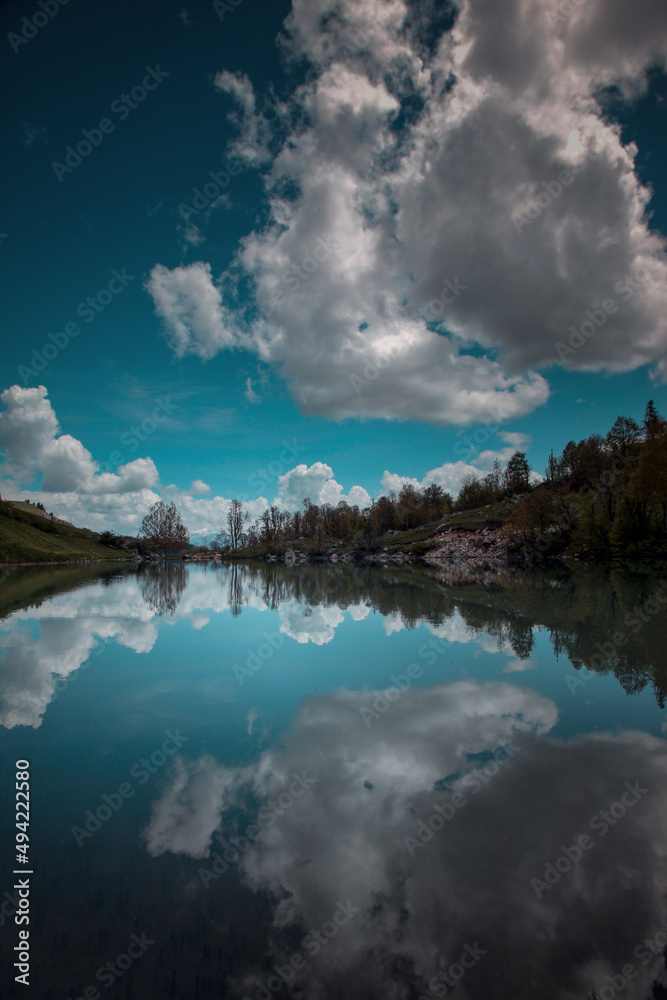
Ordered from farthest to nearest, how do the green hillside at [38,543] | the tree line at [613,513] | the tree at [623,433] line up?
1. the tree at [623,433]
2. the green hillside at [38,543]
3. the tree line at [613,513]

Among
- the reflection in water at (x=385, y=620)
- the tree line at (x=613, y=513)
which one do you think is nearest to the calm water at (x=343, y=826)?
the reflection in water at (x=385, y=620)

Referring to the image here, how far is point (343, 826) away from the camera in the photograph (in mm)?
5895

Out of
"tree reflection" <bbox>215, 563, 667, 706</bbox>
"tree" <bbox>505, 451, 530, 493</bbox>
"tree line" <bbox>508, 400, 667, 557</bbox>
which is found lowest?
"tree reflection" <bbox>215, 563, 667, 706</bbox>

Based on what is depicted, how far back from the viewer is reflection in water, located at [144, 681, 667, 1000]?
394 centimetres

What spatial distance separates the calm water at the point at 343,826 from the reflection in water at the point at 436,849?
0.03m

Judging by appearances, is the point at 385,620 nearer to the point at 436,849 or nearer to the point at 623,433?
the point at 436,849

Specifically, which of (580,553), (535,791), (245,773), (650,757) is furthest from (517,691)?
(580,553)

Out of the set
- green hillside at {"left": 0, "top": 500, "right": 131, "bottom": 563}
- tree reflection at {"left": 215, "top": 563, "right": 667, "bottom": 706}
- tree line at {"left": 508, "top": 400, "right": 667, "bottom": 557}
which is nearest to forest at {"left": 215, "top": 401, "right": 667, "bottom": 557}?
tree line at {"left": 508, "top": 400, "right": 667, "bottom": 557}

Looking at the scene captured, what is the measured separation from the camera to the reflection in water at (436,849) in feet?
12.9

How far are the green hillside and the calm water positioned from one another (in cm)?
7352

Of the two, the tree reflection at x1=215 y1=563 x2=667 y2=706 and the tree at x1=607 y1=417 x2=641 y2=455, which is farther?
the tree at x1=607 y1=417 x2=641 y2=455

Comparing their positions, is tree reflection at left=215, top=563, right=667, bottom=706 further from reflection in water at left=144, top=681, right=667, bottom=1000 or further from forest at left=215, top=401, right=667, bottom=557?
forest at left=215, top=401, right=667, bottom=557

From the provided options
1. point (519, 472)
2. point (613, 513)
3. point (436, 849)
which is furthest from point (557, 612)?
point (519, 472)

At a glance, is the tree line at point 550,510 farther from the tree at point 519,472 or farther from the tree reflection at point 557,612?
the tree reflection at point 557,612
